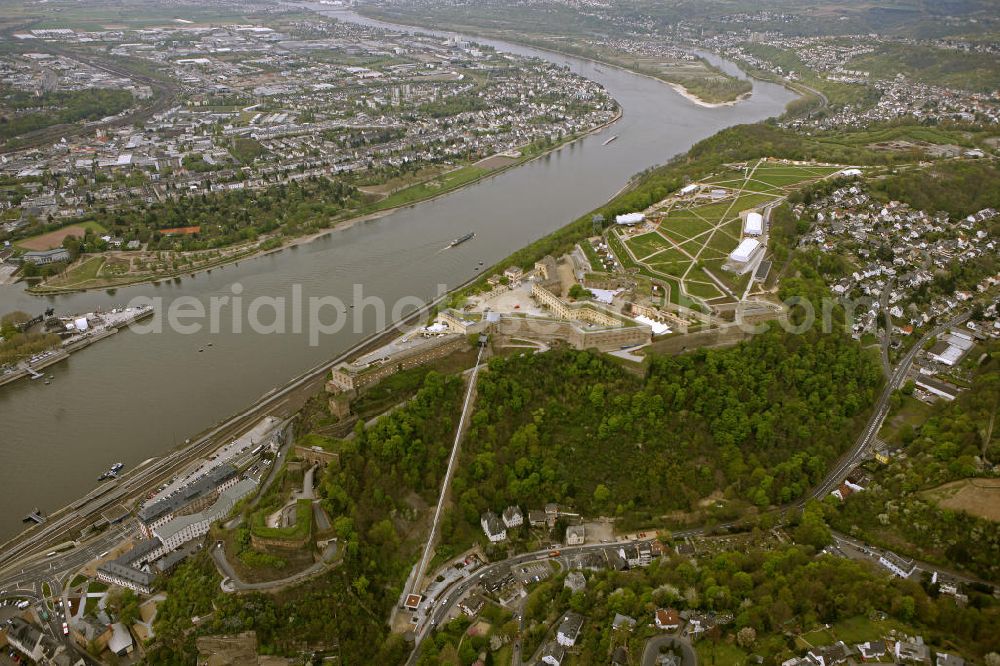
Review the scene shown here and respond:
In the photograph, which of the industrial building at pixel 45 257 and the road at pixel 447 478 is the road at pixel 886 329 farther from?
the industrial building at pixel 45 257

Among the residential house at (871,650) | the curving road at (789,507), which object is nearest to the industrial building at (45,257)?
the curving road at (789,507)

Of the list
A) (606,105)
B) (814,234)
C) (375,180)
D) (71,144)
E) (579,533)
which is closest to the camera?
(579,533)

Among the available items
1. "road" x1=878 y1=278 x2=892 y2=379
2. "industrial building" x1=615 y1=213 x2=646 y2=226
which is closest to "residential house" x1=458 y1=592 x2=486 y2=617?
"road" x1=878 y1=278 x2=892 y2=379

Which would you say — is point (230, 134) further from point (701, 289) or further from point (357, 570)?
point (357, 570)

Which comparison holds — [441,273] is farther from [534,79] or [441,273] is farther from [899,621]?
[534,79]

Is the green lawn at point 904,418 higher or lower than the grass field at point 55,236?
higher

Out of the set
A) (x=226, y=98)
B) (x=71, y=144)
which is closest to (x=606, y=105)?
(x=226, y=98)

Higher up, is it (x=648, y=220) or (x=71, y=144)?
(x=648, y=220)
